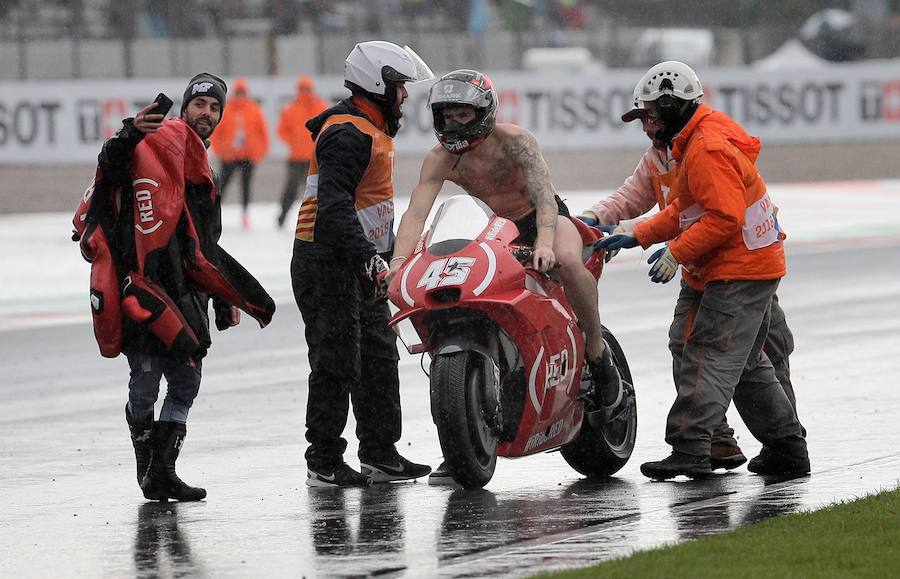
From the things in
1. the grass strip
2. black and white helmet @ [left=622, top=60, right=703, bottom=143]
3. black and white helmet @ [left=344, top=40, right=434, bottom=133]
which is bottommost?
the grass strip

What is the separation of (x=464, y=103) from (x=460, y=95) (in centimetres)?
4

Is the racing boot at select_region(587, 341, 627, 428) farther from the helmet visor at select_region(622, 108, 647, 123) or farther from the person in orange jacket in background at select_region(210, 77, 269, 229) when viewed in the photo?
the person in orange jacket in background at select_region(210, 77, 269, 229)

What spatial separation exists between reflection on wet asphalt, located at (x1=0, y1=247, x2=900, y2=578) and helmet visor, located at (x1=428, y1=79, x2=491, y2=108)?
5.47ft

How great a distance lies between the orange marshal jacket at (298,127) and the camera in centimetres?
2480

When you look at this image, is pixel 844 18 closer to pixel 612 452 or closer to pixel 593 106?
pixel 593 106

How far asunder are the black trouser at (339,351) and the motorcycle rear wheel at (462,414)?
31.9 inches

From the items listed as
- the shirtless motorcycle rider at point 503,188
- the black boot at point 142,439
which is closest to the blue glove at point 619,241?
the shirtless motorcycle rider at point 503,188

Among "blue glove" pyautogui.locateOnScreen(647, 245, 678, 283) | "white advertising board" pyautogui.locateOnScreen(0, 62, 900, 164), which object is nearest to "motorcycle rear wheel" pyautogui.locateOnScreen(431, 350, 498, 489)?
"blue glove" pyautogui.locateOnScreen(647, 245, 678, 283)

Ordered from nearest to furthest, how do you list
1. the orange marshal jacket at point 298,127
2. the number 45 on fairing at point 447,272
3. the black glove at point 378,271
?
the number 45 on fairing at point 447,272, the black glove at point 378,271, the orange marshal jacket at point 298,127

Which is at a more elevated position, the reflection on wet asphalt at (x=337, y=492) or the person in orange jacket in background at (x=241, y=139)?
the person in orange jacket in background at (x=241, y=139)

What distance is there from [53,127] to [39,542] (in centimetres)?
2506

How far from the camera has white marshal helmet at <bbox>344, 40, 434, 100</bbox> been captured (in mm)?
8414

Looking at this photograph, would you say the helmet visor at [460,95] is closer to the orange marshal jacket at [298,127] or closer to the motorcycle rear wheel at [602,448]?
the motorcycle rear wheel at [602,448]

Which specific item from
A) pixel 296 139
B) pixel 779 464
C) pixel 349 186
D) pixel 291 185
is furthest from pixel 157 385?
pixel 296 139
